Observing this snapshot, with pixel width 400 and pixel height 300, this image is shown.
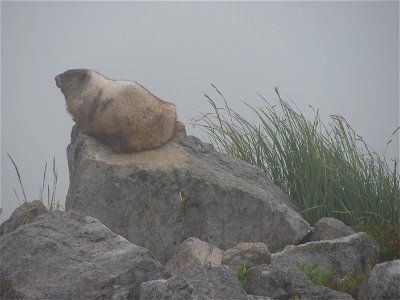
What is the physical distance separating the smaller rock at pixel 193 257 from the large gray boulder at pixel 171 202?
0.89 metres

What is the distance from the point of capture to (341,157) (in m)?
9.09

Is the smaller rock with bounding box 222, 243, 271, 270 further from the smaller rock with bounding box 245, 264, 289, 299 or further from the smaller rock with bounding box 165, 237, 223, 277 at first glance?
the smaller rock with bounding box 245, 264, 289, 299

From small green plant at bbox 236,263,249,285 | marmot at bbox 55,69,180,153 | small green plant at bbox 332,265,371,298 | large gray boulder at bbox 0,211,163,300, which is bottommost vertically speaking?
large gray boulder at bbox 0,211,163,300

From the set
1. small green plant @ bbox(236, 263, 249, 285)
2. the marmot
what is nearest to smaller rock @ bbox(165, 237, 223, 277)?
small green plant @ bbox(236, 263, 249, 285)

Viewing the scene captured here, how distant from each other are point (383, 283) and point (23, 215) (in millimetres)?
4245

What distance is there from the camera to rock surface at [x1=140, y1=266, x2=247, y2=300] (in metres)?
3.77

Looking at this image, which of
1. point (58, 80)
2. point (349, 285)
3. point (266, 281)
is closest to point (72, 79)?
point (58, 80)

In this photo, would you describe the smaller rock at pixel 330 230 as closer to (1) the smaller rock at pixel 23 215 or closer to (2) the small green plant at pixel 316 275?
(2) the small green plant at pixel 316 275

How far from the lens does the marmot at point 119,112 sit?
22.1 feet

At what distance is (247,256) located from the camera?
537cm

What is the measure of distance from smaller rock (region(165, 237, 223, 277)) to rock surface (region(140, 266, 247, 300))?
1.30m

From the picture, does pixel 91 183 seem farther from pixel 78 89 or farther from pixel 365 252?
pixel 365 252

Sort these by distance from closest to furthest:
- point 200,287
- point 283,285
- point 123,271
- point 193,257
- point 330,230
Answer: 1. point 200,287
2. point 123,271
3. point 283,285
4. point 193,257
5. point 330,230

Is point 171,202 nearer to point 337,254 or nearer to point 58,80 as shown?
point 337,254
